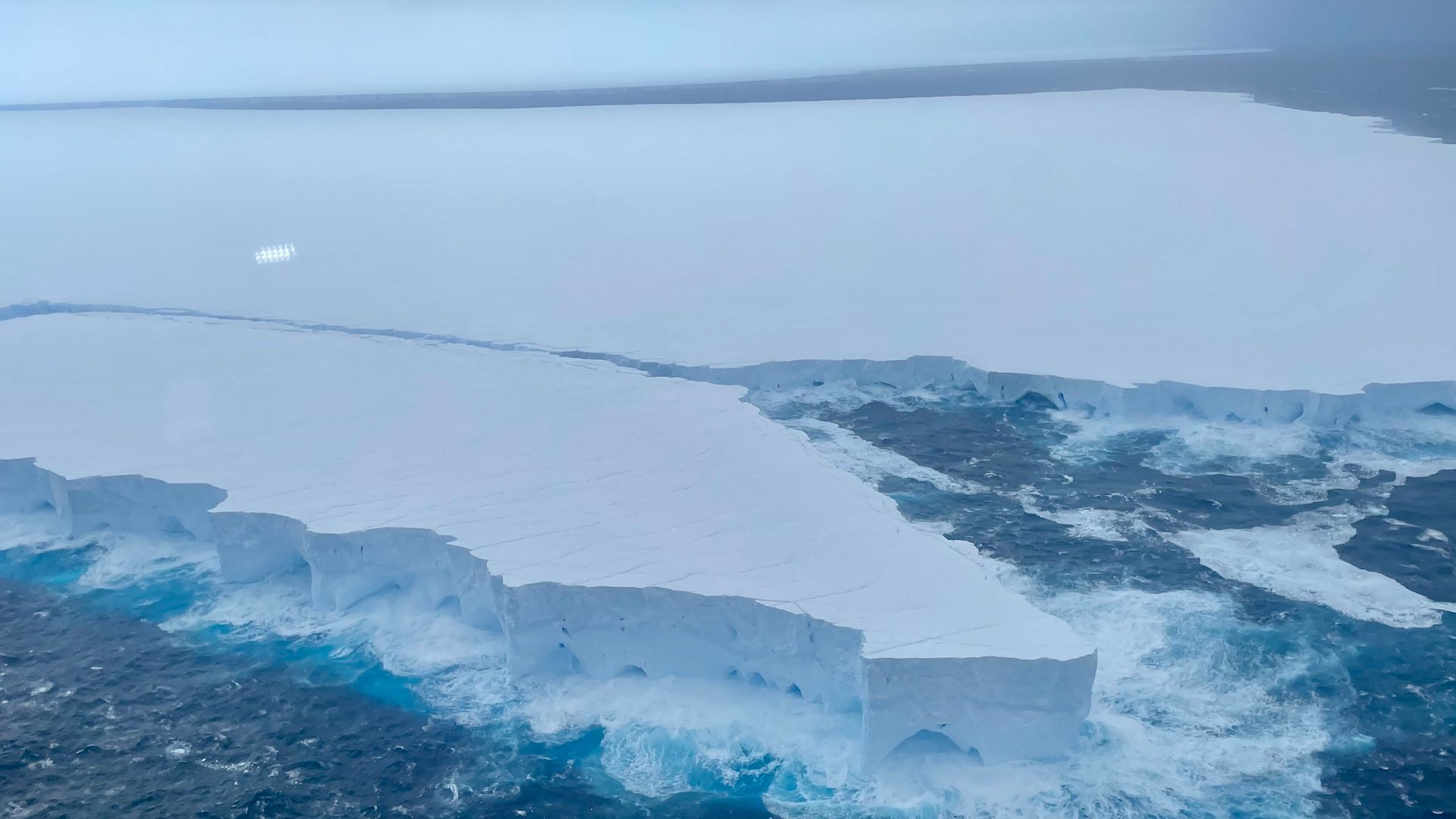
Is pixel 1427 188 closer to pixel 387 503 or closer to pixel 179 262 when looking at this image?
pixel 387 503

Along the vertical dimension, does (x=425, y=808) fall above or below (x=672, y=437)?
below

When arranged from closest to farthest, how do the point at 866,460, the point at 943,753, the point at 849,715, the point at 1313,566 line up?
the point at 943,753, the point at 849,715, the point at 1313,566, the point at 866,460

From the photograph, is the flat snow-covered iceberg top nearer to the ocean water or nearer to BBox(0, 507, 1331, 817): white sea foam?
BBox(0, 507, 1331, 817): white sea foam

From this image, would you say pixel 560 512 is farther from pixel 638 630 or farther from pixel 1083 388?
pixel 1083 388

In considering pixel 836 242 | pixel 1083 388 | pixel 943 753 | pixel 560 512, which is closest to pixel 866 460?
pixel 1083 388

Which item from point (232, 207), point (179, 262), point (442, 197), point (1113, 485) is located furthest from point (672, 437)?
point (232, 207)

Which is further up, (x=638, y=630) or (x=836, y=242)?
(x=836, y=242)
